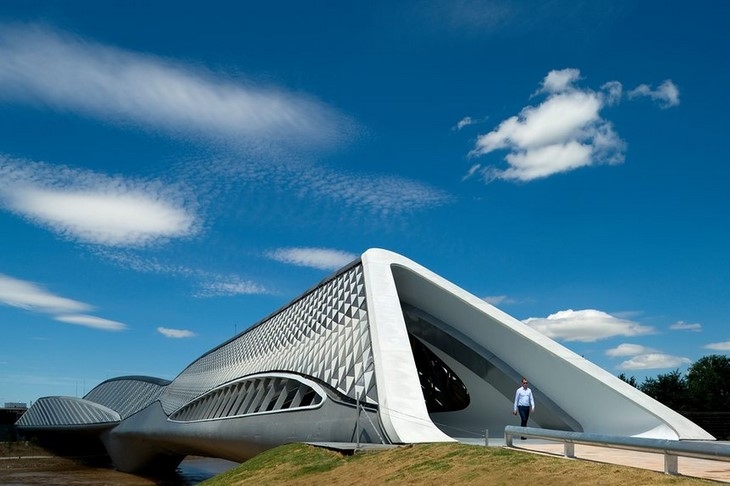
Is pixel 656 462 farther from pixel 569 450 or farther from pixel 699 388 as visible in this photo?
pixel 699 388

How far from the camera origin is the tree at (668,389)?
5100cm

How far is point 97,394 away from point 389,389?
72534mm

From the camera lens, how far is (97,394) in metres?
78.4

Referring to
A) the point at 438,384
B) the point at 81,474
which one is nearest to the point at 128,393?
the point at 81,474

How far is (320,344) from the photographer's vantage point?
2480cm

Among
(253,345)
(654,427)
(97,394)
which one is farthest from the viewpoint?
(97,394)

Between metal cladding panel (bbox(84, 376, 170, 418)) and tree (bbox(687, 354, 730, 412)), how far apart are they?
43179 millimetres

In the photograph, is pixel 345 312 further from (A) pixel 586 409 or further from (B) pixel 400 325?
(A) pixel 586 409

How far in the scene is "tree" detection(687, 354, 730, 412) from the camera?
1904 inches

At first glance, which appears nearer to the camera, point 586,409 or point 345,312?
point 586,409

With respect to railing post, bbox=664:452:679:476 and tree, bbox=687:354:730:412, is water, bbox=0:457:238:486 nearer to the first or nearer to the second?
tree, bbox=687:354:730:412

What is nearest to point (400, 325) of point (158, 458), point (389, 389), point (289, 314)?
point (389, 389)

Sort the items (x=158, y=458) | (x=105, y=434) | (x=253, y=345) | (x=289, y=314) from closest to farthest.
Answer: (x=289, y=314) → (x=253, y=345) → (x=158, y=458) → (x=105, y=434)

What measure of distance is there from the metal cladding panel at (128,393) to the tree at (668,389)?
1615 inches
